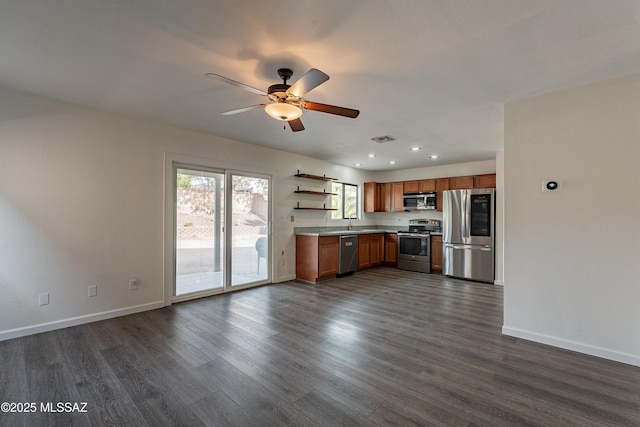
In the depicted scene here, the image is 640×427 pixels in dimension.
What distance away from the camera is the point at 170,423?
1.66 metres

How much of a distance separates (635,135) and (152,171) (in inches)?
201

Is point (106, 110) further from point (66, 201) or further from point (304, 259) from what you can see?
point (304, 259)

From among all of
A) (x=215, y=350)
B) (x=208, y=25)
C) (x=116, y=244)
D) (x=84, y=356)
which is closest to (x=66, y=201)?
(x=116, y=244)

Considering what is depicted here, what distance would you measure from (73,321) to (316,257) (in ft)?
11.2

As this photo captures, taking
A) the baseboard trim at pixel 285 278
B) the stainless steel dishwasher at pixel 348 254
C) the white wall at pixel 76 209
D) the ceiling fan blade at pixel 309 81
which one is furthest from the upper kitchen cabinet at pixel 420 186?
the ceiling fan blade at pixel 309 81

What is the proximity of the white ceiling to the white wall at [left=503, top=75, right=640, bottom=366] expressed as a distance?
0.28 meters

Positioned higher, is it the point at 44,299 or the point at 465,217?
the point at 465,217

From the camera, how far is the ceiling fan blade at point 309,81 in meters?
1.91

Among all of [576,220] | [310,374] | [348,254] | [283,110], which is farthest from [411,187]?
[310,374]

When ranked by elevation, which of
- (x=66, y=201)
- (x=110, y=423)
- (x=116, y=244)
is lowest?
(x=110, y=423)

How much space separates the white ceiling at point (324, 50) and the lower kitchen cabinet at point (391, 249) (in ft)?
12.9

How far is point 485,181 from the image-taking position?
5.81 metres

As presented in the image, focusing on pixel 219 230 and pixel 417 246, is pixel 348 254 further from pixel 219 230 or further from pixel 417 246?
pixel 219 230

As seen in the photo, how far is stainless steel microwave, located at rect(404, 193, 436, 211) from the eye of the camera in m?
6.51
